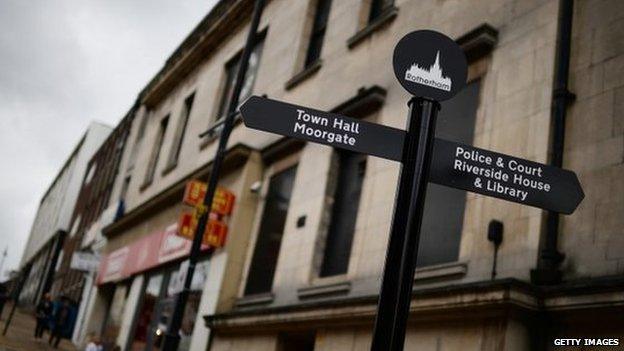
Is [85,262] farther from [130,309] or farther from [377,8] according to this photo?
[377,8]

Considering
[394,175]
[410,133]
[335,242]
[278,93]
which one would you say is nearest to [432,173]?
[410,133]

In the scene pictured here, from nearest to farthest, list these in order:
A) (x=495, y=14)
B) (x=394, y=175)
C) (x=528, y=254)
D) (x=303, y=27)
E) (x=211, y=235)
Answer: (x=528, y=254)
(x=495, y=14)
(x=394, y=175)
(x=211, y=235)
(x=303, y=27)

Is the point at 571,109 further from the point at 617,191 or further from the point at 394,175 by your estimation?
the point at 394,175

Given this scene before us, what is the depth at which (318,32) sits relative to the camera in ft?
47.7

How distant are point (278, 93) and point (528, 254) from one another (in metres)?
9.10

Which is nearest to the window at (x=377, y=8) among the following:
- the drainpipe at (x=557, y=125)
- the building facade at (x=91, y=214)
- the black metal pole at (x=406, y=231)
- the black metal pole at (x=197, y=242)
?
the black metal pole at (x=197, y=242)

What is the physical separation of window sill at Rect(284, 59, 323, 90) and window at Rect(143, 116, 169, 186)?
33.4ft

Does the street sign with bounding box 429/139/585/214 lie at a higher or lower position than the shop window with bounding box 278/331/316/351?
higher

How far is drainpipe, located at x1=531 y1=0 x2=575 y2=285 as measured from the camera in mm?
6402

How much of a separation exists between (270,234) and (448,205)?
5256 mm

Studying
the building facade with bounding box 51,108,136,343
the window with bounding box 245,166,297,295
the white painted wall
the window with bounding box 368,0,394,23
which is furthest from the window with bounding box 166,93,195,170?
the window with bounding box 368,0,394,23

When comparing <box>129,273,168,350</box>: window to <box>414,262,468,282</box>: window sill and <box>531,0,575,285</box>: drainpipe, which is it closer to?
<box>414,262,468,282</box>: window sill

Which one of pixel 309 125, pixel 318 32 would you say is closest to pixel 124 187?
pixel 318 32

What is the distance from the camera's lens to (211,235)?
44.9 ft
